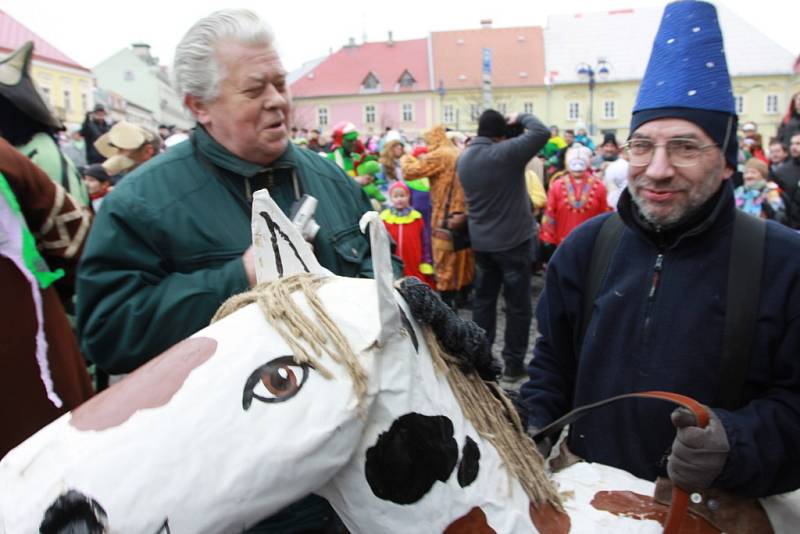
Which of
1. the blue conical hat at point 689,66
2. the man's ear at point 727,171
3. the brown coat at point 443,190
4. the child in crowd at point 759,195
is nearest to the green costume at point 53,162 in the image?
the blue conical hat at point 689,66

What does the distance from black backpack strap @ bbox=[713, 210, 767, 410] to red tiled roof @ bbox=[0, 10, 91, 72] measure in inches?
1259

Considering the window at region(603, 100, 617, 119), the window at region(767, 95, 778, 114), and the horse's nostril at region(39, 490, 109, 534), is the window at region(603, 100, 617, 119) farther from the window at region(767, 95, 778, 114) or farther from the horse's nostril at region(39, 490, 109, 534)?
the horse's nostril at region(39, 490, 109, 534)

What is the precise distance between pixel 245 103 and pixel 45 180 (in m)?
0.97

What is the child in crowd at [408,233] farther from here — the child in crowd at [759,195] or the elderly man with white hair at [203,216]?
the elderly man with white hair at [203,216]

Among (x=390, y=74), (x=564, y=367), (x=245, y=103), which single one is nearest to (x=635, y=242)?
(x=564, y=367)

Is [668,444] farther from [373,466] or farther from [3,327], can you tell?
[3,327]

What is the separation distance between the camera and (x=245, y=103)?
1.93 meters

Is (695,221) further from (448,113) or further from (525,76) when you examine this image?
(525,76)

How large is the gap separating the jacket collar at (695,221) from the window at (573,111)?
49.1 metres

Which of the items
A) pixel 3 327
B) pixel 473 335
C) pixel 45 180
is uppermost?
pixel 45 180

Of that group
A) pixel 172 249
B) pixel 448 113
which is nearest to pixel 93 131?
pixel 172 249

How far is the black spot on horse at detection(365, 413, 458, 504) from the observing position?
1.10 metres

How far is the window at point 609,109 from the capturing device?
1845 inches

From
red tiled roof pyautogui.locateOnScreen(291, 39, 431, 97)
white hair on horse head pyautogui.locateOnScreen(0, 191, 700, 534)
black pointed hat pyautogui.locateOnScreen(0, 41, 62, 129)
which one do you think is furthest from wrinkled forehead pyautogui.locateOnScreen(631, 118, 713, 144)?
red tiled roof pyautogui.locateOnScreen(291, 39, 431, 97)
